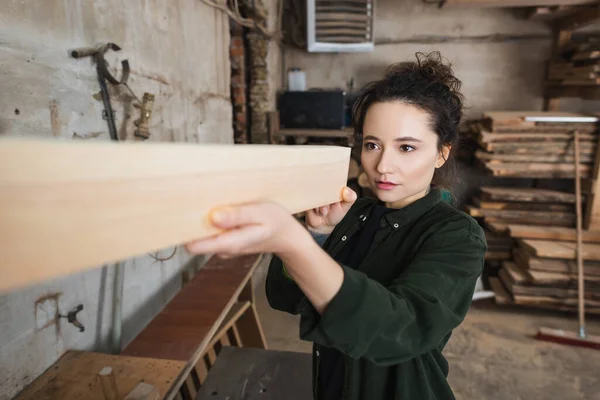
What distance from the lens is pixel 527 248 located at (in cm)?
324

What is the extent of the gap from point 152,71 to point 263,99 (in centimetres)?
182

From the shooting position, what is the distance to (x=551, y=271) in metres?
3.13

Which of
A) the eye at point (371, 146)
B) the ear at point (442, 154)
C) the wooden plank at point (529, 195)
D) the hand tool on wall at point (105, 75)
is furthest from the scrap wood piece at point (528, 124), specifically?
the hand tool on wall at point (105, 75)

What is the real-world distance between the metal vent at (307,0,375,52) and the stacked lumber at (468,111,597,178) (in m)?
1.49

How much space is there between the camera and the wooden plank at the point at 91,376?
114 cm

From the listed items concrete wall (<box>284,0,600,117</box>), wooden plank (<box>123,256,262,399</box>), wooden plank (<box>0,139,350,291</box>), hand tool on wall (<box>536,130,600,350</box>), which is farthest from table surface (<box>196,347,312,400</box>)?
concrete wall (<box>284,0,600,117</box>)

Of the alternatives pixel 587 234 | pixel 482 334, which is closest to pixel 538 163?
pixel 587 234

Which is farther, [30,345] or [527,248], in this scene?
[527,248]

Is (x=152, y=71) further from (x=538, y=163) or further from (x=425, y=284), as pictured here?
(x=538, y=163)

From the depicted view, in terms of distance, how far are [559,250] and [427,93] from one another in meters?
2.90

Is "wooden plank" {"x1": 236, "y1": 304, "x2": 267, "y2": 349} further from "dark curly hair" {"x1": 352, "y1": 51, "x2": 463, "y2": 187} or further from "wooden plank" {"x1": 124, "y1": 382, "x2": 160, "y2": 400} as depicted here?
"dark curly hair" {"x1": 352, "y1": 51, "x2": 463, "y2": 187}

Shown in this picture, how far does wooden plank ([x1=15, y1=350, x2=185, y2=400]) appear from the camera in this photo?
1.14 meters

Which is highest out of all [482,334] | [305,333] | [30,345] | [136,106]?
[136,106]

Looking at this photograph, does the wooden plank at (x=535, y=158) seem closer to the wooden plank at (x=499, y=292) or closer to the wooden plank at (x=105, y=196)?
the wooden plank at (x=499, y=292)
